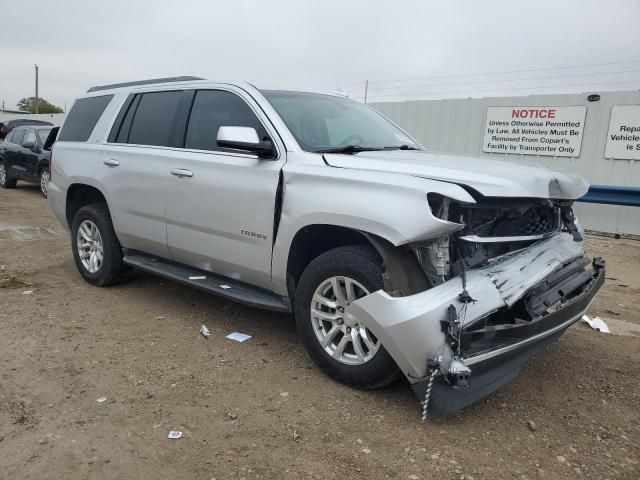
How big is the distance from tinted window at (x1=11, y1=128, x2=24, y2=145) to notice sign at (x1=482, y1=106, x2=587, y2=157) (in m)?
11.4

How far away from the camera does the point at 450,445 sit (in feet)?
9.37

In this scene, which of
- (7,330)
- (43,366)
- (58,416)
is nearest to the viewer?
(58,416)

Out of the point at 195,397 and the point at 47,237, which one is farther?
the point at 47,237

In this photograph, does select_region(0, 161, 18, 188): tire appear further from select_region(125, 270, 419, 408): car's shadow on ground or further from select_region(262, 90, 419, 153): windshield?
select_region(262, 90, 419, 153): windshield

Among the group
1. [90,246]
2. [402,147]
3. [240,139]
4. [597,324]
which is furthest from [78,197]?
[597,324]

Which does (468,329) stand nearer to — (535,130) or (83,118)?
(83,118)

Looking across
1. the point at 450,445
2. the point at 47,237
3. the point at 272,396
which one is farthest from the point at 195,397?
the point at 47,237

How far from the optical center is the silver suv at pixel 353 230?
2887 millimetres

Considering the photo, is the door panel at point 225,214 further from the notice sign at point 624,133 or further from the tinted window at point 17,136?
the tinted window at point 17,136

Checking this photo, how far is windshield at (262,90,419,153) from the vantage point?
390 centimetres

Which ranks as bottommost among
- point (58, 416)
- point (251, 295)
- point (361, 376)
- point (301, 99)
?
point (58, 416)

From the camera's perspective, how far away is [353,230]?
11.1 feet

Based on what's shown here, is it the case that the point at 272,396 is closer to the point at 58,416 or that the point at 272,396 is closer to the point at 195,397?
the point at 195,397

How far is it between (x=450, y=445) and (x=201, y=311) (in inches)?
109
